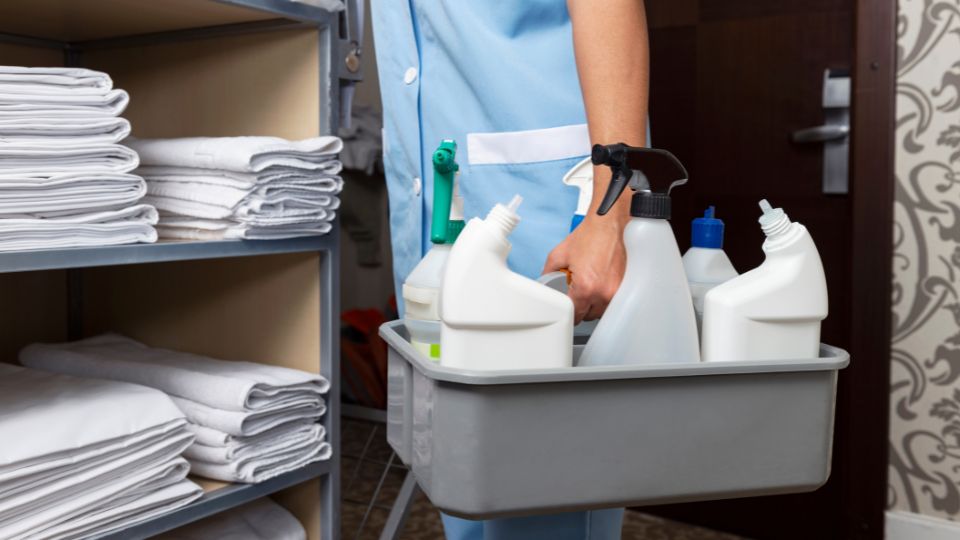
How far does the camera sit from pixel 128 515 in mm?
1138

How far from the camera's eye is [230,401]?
4.14 ft

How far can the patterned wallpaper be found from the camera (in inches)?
77.0

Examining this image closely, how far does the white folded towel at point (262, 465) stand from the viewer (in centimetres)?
125

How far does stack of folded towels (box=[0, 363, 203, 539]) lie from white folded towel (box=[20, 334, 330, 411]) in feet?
0.25

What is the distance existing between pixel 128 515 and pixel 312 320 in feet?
1.27

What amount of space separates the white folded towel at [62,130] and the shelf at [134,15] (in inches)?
7.7

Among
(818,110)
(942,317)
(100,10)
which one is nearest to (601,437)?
(100,10)

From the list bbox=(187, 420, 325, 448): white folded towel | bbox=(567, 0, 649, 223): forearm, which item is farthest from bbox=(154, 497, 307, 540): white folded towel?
bbox=(567, 0, 649, 223): forearm

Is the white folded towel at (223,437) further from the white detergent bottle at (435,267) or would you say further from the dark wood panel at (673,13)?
the dark wood panel at (673,13)

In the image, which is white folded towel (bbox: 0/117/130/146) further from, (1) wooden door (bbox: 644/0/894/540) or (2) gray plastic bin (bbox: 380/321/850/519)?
(1) wooden door (bbox: 644/0/894/540)

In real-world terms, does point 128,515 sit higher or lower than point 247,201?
lower

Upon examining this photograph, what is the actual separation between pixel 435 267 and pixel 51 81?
22.3 inches

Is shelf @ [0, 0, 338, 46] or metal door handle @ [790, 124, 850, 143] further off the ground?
shelf @ [0, 0, 338, 46]

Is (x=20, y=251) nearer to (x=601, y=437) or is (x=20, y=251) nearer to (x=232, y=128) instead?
(x=232, y=128)
